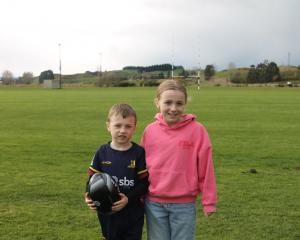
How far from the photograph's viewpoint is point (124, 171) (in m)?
3.89

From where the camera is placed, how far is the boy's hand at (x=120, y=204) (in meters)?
3.78

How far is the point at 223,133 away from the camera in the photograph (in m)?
17.4

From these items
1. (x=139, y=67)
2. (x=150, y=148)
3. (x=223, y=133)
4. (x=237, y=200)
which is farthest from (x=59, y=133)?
(x=139, y=67)

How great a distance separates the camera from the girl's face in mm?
4020

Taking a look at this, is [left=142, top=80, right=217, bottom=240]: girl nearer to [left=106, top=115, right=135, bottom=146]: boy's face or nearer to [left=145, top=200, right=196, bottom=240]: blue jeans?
[left=145, top=200, right=196, bottom=240]: blue jeans

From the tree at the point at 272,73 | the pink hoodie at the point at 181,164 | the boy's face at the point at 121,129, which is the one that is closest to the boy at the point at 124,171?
the boy's face at the point at 121,129

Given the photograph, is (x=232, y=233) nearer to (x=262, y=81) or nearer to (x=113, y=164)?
(x=113, y=164)

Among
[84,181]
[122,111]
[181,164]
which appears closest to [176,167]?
[181,164]

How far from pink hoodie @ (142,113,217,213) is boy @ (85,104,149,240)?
14cm

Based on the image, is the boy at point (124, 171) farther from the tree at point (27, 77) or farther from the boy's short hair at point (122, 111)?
the tree at point (27, 77)

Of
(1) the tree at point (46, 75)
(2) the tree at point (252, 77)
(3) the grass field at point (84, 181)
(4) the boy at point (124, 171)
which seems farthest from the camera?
(1) the tree at point (46, 75)

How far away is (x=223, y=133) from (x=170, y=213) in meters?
13.5

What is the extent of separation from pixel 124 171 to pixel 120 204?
0.87ft

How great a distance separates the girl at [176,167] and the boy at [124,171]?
141 mm
